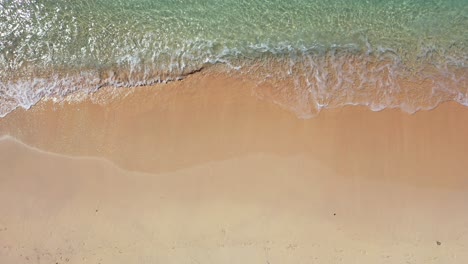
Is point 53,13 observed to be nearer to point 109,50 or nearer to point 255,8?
point 109,50

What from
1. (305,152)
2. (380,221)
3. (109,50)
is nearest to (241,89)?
(305,152)

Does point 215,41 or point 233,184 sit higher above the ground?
point 215,41

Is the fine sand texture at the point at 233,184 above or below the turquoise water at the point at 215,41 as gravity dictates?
below

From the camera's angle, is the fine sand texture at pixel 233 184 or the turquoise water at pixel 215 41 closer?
the fine sand texture at pixel 233 184

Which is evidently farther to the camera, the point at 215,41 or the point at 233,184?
the point at 215,41

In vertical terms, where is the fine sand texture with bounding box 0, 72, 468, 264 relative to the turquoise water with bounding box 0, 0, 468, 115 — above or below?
below
